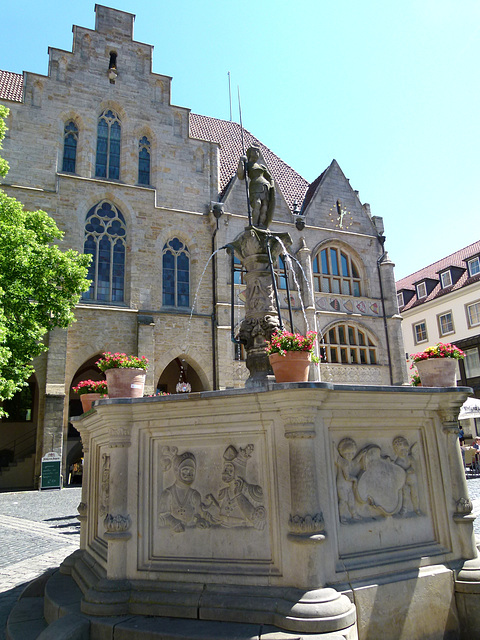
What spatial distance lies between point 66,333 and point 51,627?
17136 mm

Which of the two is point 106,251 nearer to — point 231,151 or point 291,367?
point 231,151

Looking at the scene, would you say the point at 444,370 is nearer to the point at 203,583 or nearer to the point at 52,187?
the point at 203,583

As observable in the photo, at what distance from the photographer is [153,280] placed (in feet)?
71.8

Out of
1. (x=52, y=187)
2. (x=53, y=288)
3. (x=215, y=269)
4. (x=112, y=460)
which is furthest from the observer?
(x=215, y=269)

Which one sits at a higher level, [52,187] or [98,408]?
[52,187]

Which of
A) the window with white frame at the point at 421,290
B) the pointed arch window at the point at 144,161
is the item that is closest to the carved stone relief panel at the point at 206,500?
the pointed arch window at the point at 144,161

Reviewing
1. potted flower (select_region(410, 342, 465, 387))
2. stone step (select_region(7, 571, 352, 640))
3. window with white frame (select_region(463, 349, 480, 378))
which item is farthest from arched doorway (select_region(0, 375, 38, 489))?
window with white frame (select_region(463, 349, 480, 378))

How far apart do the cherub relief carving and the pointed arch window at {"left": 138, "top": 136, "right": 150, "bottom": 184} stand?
21163mm

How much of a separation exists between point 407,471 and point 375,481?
405 mm

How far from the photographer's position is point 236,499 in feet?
13.3

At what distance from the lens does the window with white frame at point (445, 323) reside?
3566cm

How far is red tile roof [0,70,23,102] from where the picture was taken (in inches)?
916

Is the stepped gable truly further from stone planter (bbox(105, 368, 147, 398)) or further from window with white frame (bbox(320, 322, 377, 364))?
stone planter (bbox(105, 368, 147, 398))

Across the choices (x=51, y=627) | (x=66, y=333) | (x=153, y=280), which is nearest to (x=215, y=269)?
(x=153, y=280)
